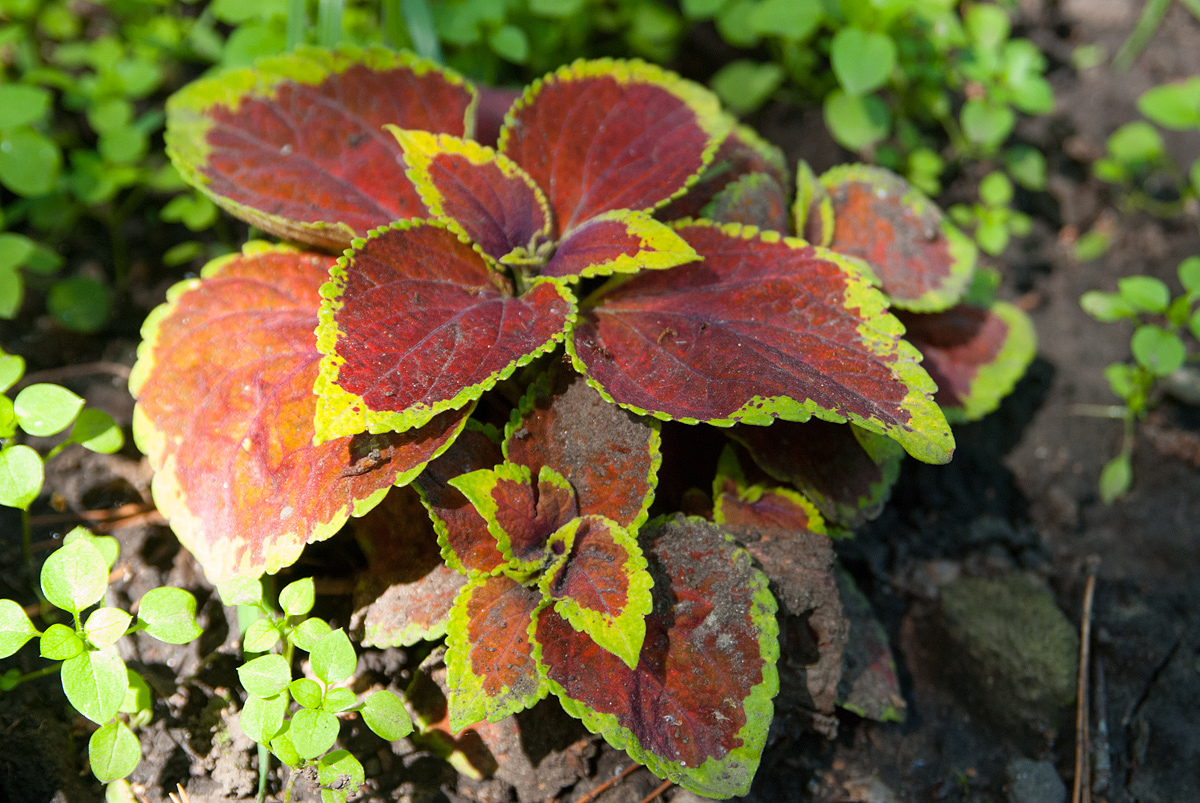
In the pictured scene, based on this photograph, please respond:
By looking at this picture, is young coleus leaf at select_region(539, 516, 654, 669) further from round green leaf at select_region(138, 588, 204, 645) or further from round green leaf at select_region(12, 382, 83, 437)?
round green leaf at select_region(12, 382, 83, 437)

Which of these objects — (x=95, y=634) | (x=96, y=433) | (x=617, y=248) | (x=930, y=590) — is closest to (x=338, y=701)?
(x=95, y=634)

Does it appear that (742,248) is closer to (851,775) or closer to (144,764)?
(851,775)

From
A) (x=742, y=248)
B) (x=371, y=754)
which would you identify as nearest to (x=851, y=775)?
(x=371, y=754)

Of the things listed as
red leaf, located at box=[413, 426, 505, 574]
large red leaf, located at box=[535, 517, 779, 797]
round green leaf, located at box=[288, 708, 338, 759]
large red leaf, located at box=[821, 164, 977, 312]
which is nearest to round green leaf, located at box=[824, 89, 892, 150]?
large red leaf, located at box=[821, 164, 977, 312]

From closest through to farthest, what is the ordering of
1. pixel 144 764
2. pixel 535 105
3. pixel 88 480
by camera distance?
1. pixel 144 764
2. pixel 535 105
3. pixel 88 480

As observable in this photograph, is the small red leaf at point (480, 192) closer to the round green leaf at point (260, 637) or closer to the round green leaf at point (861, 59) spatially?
the round green leaf at point (260, 637)

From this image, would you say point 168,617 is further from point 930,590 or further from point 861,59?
point 861,59

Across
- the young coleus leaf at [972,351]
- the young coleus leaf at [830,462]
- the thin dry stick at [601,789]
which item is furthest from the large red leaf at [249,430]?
the young coleus leaf at [972,351]
